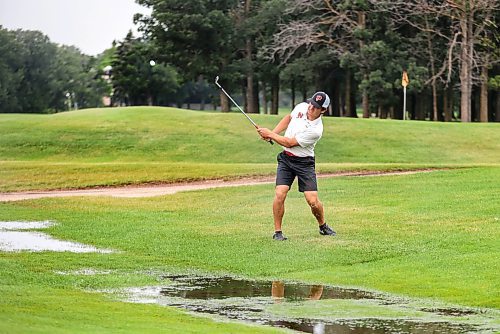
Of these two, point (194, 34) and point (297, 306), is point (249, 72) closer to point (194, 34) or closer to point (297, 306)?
point (194, 34)

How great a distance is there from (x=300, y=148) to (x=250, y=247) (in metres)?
1.72

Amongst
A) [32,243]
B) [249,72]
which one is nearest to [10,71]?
[249,72]

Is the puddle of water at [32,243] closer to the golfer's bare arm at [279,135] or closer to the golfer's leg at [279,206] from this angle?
the golfer's leg at [279,206]

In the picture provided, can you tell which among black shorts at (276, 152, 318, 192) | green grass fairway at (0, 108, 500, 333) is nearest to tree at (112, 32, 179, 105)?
green grass fairway at (0, 108, 500, 333)

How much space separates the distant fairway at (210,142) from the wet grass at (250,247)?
8992 mm

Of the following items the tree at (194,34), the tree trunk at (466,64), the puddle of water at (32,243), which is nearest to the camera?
the puddle of water at (32,243)

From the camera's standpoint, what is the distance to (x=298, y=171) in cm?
1630

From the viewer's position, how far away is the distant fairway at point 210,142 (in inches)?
1403

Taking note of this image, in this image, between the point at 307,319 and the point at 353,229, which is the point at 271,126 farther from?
the point at 307,319

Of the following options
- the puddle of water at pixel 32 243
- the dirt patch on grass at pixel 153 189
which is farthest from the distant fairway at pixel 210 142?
the puddle of water at pixel 32 243

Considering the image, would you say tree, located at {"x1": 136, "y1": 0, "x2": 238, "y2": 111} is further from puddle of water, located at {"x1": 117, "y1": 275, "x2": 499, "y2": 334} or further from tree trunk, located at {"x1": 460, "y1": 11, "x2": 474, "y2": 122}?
puddle of water, located at {"x1": 117, "y1": 275, "x2": 499, "y2": 334}

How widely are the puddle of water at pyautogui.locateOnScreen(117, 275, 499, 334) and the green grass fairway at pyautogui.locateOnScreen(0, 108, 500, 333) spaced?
0.69 ft

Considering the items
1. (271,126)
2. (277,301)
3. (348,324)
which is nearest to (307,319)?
(348,324)

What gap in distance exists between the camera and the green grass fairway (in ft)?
34.4
